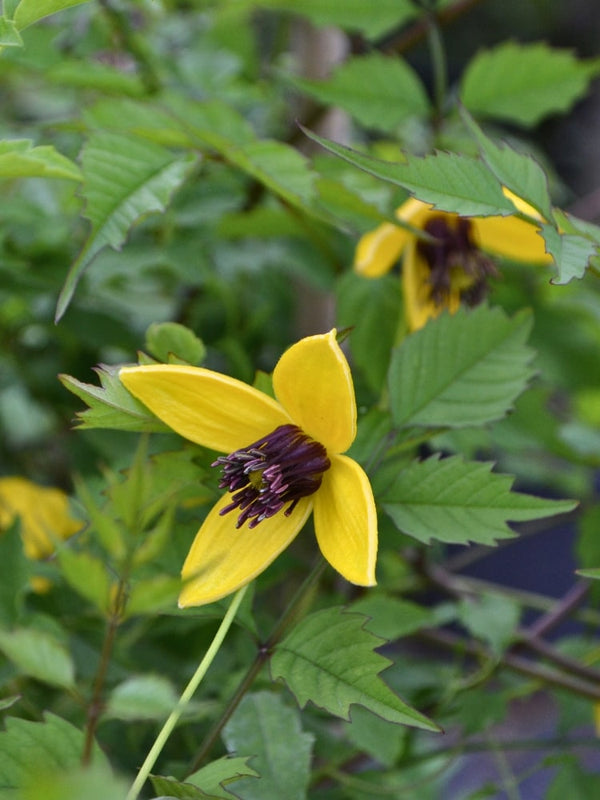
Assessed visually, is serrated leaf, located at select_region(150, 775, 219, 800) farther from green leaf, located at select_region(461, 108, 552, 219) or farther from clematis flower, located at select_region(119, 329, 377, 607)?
green leaf, located at select_region(461, 108, 552, 219)

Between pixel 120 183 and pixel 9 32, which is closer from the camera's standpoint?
pixel 9 32

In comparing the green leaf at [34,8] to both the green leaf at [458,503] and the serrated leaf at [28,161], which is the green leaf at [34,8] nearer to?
the serrated leaf at [28,161]

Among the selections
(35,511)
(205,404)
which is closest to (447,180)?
(205,404)

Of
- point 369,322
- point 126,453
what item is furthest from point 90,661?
point 369,322

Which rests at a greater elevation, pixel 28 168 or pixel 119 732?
pixel 28 168

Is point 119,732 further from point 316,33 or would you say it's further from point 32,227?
point 316,33

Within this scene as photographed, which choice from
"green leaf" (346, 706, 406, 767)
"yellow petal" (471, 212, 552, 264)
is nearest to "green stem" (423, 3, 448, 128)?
"yellow petal" (471, 212, 552, 264)

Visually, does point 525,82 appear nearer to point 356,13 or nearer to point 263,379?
point 356,13
